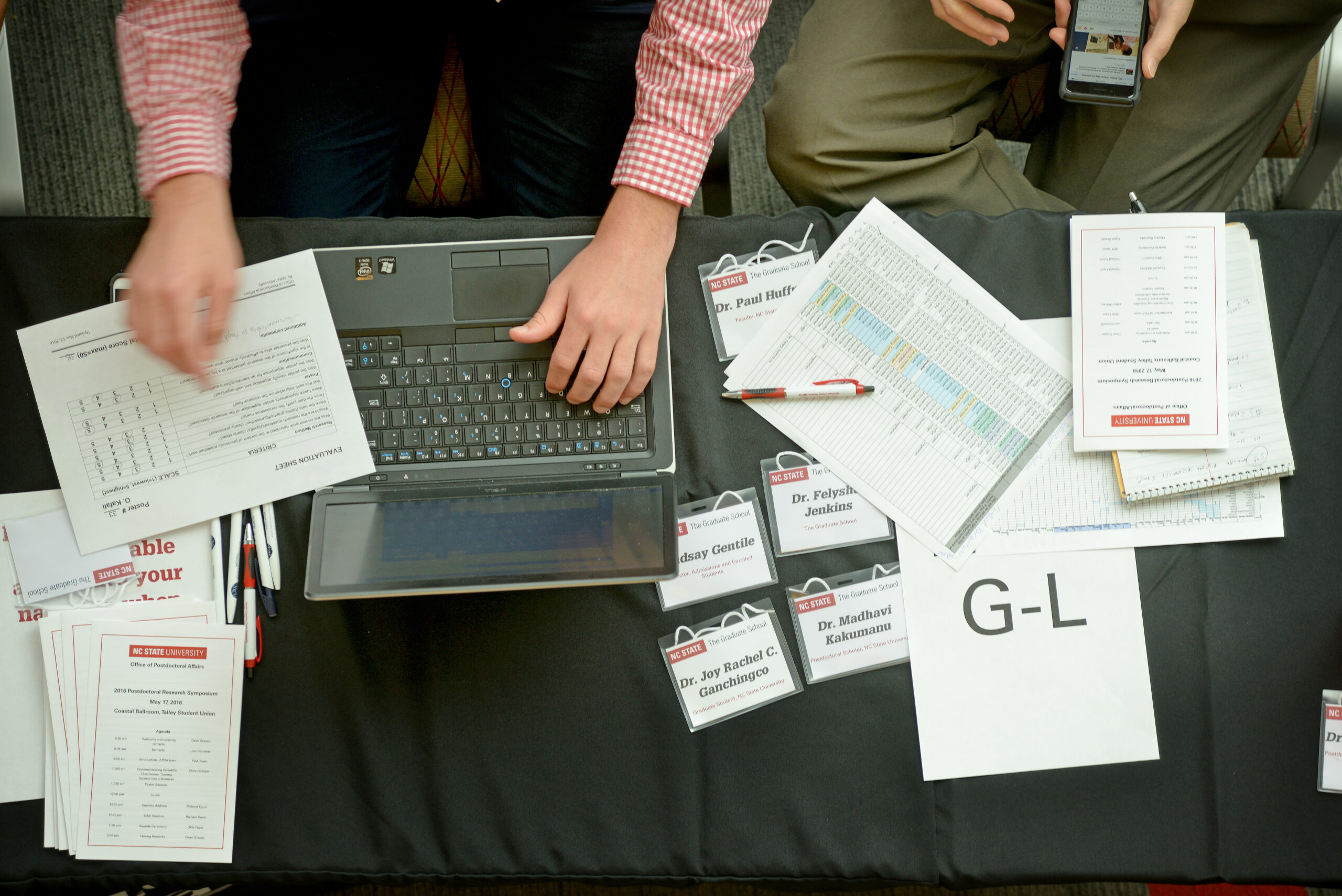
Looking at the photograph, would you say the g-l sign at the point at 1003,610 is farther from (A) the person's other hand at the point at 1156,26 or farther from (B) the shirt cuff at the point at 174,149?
(B) the shirt cuff at the point at 174,149

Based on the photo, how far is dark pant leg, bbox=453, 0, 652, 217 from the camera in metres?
0.92

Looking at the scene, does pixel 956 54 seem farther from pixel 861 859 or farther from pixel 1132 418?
pixel 861 859

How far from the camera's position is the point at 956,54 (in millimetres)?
981

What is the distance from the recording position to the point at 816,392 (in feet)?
2.57

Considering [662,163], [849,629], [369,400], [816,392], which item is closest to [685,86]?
[662,163]

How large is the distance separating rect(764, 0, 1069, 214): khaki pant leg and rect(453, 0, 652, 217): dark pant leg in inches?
9.1

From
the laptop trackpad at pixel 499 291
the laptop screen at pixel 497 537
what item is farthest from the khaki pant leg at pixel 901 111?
the laptop screen at pixel 497 537

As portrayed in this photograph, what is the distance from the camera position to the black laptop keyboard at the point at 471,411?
2.52 feet

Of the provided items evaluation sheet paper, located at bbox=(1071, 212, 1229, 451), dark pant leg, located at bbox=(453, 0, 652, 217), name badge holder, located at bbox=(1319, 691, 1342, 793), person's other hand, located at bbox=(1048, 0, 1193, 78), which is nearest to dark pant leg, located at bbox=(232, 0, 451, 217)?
dark pant leg, located at bbox=(453, 0, 652, 217)

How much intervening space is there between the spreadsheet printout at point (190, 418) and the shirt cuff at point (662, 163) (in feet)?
1.07

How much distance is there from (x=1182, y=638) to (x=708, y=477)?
1.57ft

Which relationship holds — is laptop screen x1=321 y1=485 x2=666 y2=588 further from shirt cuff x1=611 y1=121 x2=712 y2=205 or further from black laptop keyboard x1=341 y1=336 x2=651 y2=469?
shirt cuff x1=611 y1=121 x2=712 y2=205

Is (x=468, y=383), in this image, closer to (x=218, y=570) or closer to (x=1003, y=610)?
(x=218, y=570)

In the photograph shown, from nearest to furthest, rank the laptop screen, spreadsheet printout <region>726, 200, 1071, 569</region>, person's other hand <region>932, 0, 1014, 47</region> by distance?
the laptop screen < spreadsheet printout <region>726, 200, 1071, 569</region> < person's other hand <region>932, 0, 1014, 47</region>
